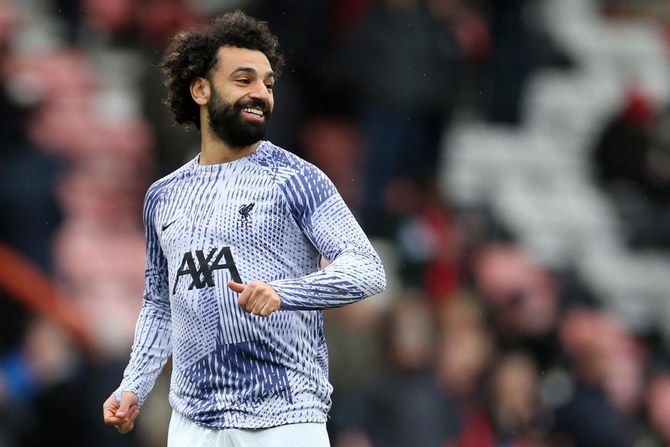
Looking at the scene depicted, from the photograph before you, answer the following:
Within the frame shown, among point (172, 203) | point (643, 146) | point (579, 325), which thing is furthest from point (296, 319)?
point (643, 146)

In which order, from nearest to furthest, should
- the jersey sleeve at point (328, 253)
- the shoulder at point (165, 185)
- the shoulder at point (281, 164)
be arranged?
the jersey sleeve at point (328, 253)
the shoulder at point (281, 164)
the shoulder at point (165, 185)

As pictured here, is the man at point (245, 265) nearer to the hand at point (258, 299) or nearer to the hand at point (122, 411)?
the hand at point (122, 411)

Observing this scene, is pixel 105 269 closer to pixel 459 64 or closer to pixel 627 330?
pixel 459 64

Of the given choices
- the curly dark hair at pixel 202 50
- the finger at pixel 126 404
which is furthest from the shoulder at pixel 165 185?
the finger at pixel 126 404

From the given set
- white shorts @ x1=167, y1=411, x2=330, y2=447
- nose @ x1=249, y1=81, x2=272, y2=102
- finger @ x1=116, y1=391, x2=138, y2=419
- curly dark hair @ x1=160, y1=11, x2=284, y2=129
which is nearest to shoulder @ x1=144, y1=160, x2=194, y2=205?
curly dark hair @ x1=160, y1=11, x2=284, y2=129

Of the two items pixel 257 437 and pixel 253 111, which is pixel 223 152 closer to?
pixel 253 111

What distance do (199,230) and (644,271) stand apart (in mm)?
7697

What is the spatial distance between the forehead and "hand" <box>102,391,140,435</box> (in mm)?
1023

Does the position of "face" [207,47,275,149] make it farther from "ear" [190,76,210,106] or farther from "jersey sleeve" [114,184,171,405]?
"jersey sleeve" [114,184,171,405]

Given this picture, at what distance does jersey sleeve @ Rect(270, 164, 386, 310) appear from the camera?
4.05 m

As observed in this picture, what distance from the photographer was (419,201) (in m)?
10.2

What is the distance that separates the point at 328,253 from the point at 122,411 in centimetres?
82

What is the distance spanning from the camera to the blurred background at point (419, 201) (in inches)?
331

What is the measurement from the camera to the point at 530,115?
1179cm
